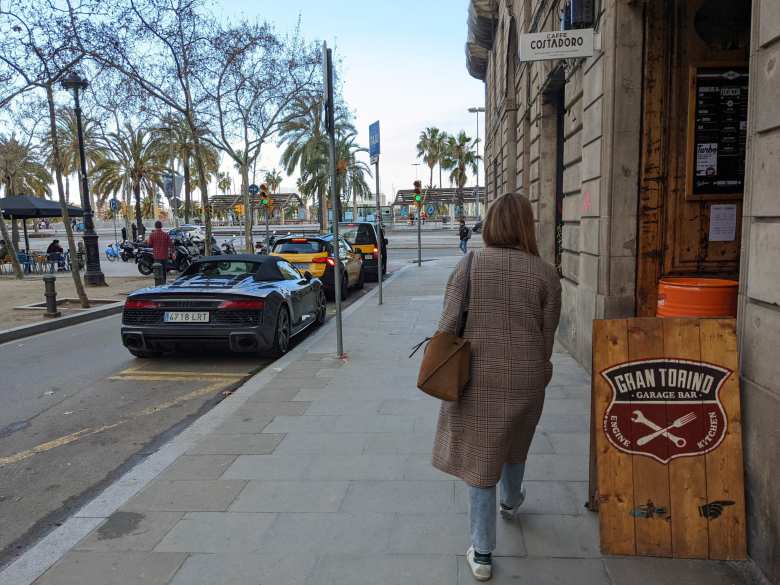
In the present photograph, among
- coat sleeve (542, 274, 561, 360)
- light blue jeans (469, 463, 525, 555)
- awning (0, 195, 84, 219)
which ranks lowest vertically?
light blue jeans (469, 463, 525, 555)

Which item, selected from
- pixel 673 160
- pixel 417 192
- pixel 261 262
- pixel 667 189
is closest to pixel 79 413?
pixel 261 262

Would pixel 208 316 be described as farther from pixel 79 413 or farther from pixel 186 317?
pixel 79 413

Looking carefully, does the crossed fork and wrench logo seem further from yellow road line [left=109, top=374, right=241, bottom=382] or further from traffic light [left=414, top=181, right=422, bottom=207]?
traffic light [left=414, top=181, right=422, bottom=207]

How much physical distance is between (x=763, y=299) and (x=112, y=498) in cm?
378

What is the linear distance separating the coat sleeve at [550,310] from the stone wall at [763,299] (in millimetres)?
867

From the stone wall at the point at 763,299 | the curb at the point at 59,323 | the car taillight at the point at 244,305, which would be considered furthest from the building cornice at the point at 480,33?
the stone wall at the point at 763,299

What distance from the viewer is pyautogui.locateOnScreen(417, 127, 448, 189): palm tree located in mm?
74000

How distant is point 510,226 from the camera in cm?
284

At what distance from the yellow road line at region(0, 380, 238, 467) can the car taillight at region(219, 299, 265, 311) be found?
3.14ft

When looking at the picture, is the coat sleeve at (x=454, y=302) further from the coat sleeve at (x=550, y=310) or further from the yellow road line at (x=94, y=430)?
the yellow road line at (x=94, y=430)

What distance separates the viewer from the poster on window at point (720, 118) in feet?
17.0

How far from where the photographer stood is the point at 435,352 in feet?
9.12

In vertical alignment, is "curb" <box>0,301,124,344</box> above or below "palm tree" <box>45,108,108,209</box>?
below

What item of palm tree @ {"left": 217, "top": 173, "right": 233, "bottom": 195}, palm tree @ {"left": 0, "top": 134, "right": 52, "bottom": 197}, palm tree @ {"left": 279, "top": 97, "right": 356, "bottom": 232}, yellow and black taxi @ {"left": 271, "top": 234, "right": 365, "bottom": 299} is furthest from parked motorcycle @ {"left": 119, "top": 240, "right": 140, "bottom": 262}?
palm tree @ {"left": 217, "top": 173, "right": 233, "bottom": 195}
